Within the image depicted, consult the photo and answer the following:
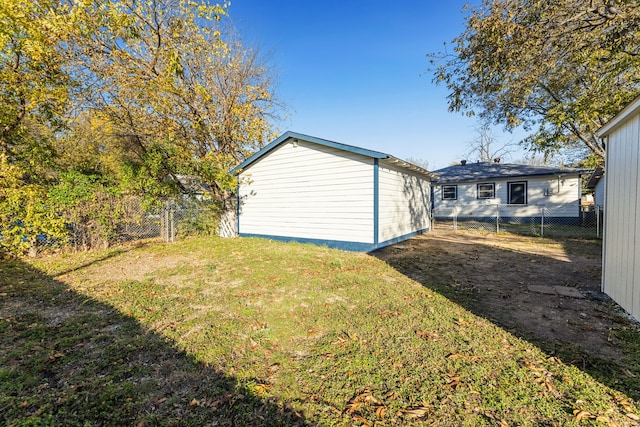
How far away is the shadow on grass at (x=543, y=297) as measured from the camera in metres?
2.91

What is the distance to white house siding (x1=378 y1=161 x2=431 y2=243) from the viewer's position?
354 inches

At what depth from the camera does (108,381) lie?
251cm

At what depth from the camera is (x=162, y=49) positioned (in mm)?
9070

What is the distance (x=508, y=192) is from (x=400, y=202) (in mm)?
10800

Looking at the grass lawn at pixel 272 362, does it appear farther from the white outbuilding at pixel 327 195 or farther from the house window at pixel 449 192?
the house window at pixel 449 192

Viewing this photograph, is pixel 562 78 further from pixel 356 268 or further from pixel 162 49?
pixel 162 49

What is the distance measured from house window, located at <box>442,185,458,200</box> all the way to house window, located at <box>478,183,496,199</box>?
1.45 m

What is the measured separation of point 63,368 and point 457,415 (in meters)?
3.74

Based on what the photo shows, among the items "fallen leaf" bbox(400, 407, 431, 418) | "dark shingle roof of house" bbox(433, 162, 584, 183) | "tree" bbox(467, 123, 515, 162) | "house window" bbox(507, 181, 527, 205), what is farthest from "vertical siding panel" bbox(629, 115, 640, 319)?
"tree" bbox(467, 123, 515, 162)

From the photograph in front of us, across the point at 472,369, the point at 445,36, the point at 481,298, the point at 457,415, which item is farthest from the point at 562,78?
the point at 457,415

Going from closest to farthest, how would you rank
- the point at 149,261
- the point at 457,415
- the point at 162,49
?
1. the point at 457,415
2. the point at 149,261
3. the point at 162,49

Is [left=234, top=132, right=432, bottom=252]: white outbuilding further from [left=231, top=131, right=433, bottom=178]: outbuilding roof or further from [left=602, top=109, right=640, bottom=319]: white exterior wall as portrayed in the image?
[left=602, top=109, right=640, bottom=319]: white exterior wall

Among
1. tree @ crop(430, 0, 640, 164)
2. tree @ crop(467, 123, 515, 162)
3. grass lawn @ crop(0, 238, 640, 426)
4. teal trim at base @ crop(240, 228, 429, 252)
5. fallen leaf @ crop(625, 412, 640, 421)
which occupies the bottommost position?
fallen leaf @ crop(625, 412, 640, 421)

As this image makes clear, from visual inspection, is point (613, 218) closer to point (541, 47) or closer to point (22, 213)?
point (541, 47)
